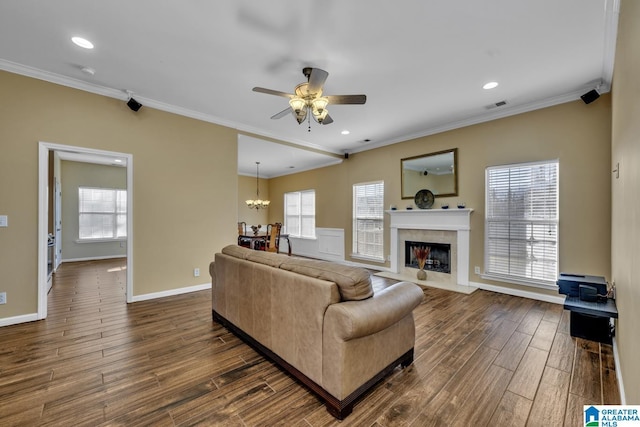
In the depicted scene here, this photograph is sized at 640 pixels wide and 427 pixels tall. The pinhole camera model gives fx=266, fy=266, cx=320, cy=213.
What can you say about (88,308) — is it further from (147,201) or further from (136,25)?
(136,25)

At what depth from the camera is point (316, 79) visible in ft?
8.80

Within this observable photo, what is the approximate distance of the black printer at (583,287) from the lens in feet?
8.79

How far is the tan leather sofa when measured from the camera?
1.63m

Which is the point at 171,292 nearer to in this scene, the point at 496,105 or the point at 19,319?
the point at 19,319

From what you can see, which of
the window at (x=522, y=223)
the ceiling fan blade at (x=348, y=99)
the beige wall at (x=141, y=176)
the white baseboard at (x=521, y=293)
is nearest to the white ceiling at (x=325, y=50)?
the beige wall at (x=141, y=176)

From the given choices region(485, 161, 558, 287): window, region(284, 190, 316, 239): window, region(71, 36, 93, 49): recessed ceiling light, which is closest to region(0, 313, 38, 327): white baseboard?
region(71, 36, 93, 49): recessed ceiling light

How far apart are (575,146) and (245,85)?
4.58 metres

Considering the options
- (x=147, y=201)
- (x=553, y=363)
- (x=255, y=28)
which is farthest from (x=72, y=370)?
(x=553, y=363)

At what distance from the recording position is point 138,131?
12.7ft

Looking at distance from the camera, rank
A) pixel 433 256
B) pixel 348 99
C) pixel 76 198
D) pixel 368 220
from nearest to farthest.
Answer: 1. pixel 348 99
2. pixel 433 256
3. pixel 368 220
4. pixel 76 198

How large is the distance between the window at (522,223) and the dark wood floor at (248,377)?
2.98ft

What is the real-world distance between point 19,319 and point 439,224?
6154 mm

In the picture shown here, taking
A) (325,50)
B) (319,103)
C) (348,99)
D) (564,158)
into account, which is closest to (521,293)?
(564,158)

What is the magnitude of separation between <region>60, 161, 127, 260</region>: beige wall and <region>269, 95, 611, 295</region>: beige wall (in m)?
7.99
